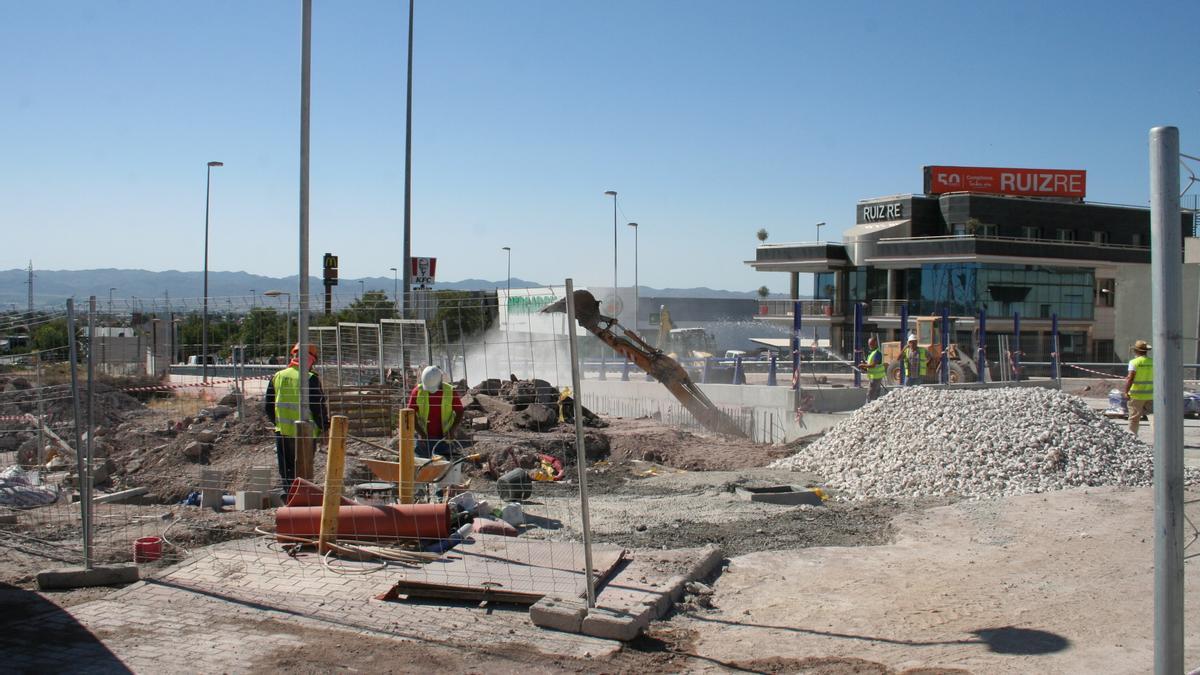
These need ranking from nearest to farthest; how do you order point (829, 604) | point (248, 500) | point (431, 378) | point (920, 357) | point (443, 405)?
point (829, 604) < point (431, 378) < point (443, 405) < point (248, 500) < point (920, 357)

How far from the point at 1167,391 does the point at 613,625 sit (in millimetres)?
3467

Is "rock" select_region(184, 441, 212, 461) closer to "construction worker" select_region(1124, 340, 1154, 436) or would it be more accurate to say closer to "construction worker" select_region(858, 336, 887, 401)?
"construction worker" select_region(858, 336, 887, 401)

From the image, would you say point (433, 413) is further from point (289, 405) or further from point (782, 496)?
point (782, 496)

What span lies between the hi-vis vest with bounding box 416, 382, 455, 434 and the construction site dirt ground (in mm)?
1526

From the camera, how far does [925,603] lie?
6.86 meters

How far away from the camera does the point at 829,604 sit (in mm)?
6840

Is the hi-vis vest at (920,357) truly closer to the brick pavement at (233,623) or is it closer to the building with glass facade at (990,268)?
the brick pavement at (233,623)

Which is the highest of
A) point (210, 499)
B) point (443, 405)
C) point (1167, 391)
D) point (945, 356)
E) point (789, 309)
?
point (789, 309)

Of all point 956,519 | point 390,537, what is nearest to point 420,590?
point 390,537

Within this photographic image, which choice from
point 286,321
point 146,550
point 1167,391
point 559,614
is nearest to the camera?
point 1167,391

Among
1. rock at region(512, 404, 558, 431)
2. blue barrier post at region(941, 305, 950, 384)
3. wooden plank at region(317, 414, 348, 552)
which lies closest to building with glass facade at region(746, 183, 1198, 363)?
blue barrier post at region(941, 305, 950, 384)

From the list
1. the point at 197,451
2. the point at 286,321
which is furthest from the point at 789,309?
the point at 286,321

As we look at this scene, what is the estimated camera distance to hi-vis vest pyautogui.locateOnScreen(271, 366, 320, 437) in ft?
31.7

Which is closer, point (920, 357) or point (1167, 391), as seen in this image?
point (1167, 391)
